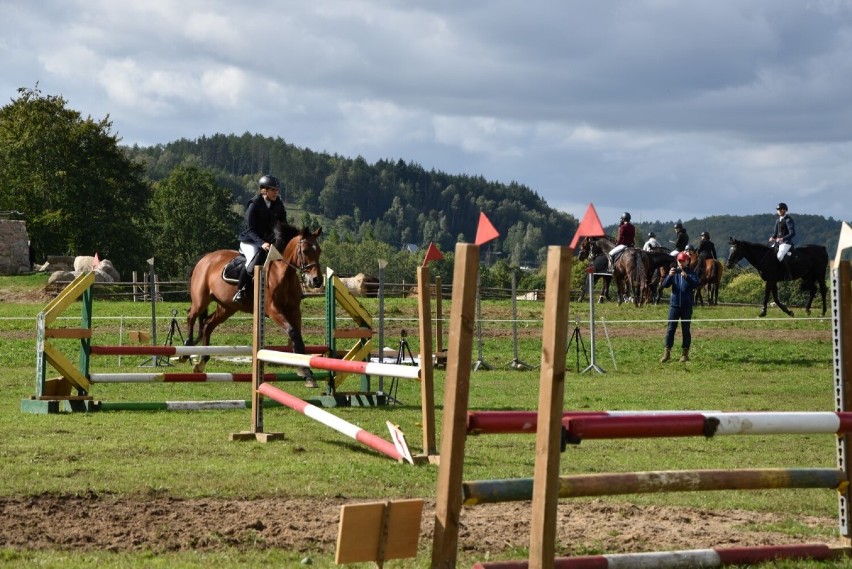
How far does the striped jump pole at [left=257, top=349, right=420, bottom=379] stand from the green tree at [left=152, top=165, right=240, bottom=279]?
82503mm

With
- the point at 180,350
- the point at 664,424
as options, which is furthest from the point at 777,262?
the point at 664,424

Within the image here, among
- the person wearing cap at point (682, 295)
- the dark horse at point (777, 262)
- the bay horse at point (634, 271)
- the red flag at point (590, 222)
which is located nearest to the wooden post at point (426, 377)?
the red flag at point (590, 222)

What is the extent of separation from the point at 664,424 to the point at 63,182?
65.9 metres

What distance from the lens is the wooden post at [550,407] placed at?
4.77 metres

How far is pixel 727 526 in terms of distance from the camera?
287 inches

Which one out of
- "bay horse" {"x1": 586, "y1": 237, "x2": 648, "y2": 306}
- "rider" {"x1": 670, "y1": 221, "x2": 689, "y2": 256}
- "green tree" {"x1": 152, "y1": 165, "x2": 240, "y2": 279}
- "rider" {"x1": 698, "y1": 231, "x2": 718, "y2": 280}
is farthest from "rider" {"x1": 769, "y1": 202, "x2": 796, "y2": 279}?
"green tree" {"x1": 152, "y1": 165, "x2": 240, "y2": 279}

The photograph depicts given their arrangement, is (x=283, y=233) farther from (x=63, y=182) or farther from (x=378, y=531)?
(x=63, y=182)

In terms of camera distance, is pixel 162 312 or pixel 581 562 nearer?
pixel 581 562

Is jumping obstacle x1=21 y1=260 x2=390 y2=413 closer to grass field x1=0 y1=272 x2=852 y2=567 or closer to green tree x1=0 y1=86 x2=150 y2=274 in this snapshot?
grass field x1=0 y1=272 x2=852 y2=567

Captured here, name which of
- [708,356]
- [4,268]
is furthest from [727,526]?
[4,268]

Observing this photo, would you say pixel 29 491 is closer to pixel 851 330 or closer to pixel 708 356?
pixel 851 330

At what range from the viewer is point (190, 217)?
96.1 meters

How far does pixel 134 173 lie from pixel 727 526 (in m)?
69.9

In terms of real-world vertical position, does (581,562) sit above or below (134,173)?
below
